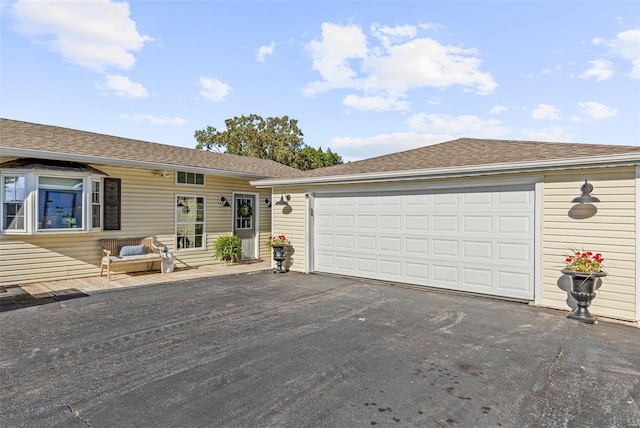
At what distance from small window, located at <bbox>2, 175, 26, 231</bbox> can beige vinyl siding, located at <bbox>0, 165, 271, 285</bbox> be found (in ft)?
1.08

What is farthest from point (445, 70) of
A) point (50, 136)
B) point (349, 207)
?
point (50, 136)

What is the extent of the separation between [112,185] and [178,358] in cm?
603

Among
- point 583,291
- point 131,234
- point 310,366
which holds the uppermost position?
point 131,234

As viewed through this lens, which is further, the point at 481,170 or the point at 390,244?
the point at 390,244

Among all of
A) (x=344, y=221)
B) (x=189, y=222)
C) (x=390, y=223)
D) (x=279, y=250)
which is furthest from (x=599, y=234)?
(x=189, y=222)

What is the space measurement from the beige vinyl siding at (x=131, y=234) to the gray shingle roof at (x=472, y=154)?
2.84m

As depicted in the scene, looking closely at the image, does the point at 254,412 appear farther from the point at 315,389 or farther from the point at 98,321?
the point at 98,321

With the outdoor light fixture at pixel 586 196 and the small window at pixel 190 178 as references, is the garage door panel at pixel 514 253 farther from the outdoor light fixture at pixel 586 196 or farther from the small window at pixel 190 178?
the small window at pixel 190 178

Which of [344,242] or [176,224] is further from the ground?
[176,224]

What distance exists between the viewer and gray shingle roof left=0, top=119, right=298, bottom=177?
23.1 ft

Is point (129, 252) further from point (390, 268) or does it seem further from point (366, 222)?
point (390, 268)

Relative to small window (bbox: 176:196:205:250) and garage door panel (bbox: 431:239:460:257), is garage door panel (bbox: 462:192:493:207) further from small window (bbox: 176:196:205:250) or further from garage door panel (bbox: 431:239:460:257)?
small window (bbox: 176:196:205:250)

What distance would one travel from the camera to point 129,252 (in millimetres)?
8102

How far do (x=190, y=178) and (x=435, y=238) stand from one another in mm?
6821
